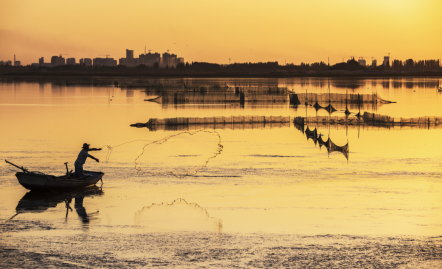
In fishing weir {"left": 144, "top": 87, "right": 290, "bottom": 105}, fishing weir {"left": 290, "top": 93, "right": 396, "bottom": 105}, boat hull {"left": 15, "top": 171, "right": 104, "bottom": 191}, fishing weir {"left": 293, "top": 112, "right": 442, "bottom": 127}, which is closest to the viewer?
boat hull {"left": 15, "top": 171, "right": 104, "bottom": 191}

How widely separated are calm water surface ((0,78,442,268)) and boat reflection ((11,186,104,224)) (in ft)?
0.50

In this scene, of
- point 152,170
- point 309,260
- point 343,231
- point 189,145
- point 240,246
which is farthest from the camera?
point 189,145

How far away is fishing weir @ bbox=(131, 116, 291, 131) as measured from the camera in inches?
3039

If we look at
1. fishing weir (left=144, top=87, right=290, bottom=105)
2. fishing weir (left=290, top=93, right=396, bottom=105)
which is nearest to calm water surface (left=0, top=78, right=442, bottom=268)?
fishing weir (left=290, top=93, right=396, bottom=105)

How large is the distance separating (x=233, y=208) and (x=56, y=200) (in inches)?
426

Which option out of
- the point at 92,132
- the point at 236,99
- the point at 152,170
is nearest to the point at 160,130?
the point at 92,132

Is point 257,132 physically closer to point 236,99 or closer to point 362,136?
point 362,136

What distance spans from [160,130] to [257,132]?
43.2ft

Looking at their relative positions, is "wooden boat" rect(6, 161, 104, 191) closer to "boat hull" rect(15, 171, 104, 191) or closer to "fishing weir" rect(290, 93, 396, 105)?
"boat hull" rect(15, 171, 104, 191)

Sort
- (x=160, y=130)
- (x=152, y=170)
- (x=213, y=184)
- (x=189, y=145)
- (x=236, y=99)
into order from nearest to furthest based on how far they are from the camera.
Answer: (x=213, y=184) → (x=152, y=170) → (x=189, y=145) → (x=160, y=130) → (x=236, y=99)

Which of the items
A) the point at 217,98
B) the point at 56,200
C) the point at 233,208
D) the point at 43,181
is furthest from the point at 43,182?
the point at 217,98

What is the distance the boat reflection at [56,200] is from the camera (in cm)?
2955

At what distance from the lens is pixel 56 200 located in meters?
33.1

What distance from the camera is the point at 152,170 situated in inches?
1683
